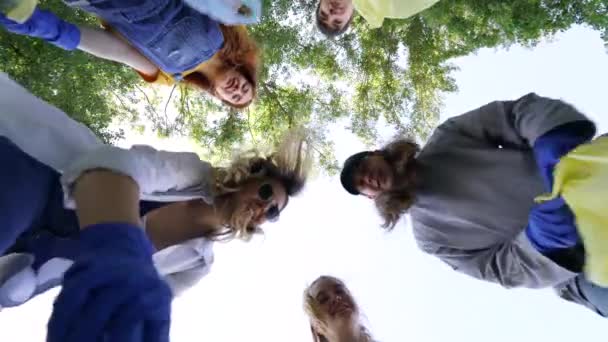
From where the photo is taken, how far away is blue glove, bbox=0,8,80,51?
198 cm

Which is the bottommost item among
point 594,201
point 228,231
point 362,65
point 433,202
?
point 362,65

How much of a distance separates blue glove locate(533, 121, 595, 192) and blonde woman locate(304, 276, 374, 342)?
1659mm

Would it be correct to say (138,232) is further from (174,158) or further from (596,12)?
(596,12)

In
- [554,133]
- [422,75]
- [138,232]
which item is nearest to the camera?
[138,232]

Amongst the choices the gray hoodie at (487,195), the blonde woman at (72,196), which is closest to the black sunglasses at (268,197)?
the blonde woman at (72,196)

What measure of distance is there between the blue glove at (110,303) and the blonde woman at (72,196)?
0.48m

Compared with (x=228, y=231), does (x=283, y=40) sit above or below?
below

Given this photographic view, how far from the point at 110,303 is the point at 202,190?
3.88 feet

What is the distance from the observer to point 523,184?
246cm

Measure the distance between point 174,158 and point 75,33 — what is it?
2.93 ft

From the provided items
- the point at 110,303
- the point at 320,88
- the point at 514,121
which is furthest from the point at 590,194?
the point at 320,88

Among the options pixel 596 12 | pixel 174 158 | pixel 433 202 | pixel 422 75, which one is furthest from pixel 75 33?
pixel 422 75

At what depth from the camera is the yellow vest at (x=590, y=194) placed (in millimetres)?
1604

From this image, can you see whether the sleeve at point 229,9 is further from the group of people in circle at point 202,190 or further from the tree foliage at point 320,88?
the tree foliage at point 320,88
